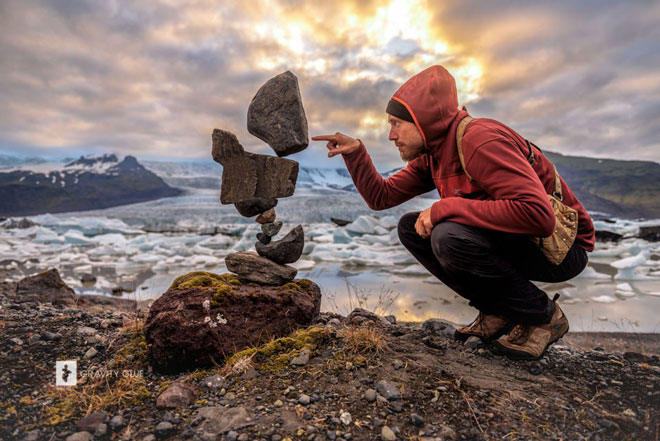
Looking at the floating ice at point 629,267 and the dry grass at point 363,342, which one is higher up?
the dry grass at point 363,342

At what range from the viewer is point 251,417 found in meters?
1.86

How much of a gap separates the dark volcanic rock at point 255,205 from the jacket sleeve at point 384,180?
0.86 meters

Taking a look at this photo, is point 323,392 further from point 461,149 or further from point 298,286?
point 461,149

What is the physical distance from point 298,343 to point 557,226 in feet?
6.45

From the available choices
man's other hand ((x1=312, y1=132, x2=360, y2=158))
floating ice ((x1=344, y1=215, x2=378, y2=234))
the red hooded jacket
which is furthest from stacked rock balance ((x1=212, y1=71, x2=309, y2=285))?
floating ice ((x1=344, y1=215, x2=378, y2=234))

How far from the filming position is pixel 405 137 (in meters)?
2.42

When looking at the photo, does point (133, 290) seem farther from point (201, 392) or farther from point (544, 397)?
A: point (544, 397)

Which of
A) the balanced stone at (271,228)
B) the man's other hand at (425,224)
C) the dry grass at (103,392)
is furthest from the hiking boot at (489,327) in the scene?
the dry grass at (103,392)

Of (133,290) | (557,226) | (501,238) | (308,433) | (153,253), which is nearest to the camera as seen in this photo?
(308,433)

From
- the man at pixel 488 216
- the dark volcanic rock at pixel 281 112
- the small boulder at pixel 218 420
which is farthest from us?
the dark volcanic rock at pixel 281 112

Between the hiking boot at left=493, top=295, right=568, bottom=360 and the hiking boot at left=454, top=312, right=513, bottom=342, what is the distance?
96 millimetres

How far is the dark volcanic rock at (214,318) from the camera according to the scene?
2502 millimetres

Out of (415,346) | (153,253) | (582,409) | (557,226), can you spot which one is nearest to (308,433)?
(415,346)

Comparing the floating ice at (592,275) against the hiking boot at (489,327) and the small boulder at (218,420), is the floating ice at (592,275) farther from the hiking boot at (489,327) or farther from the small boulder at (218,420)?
the small boulder at (218,420)
